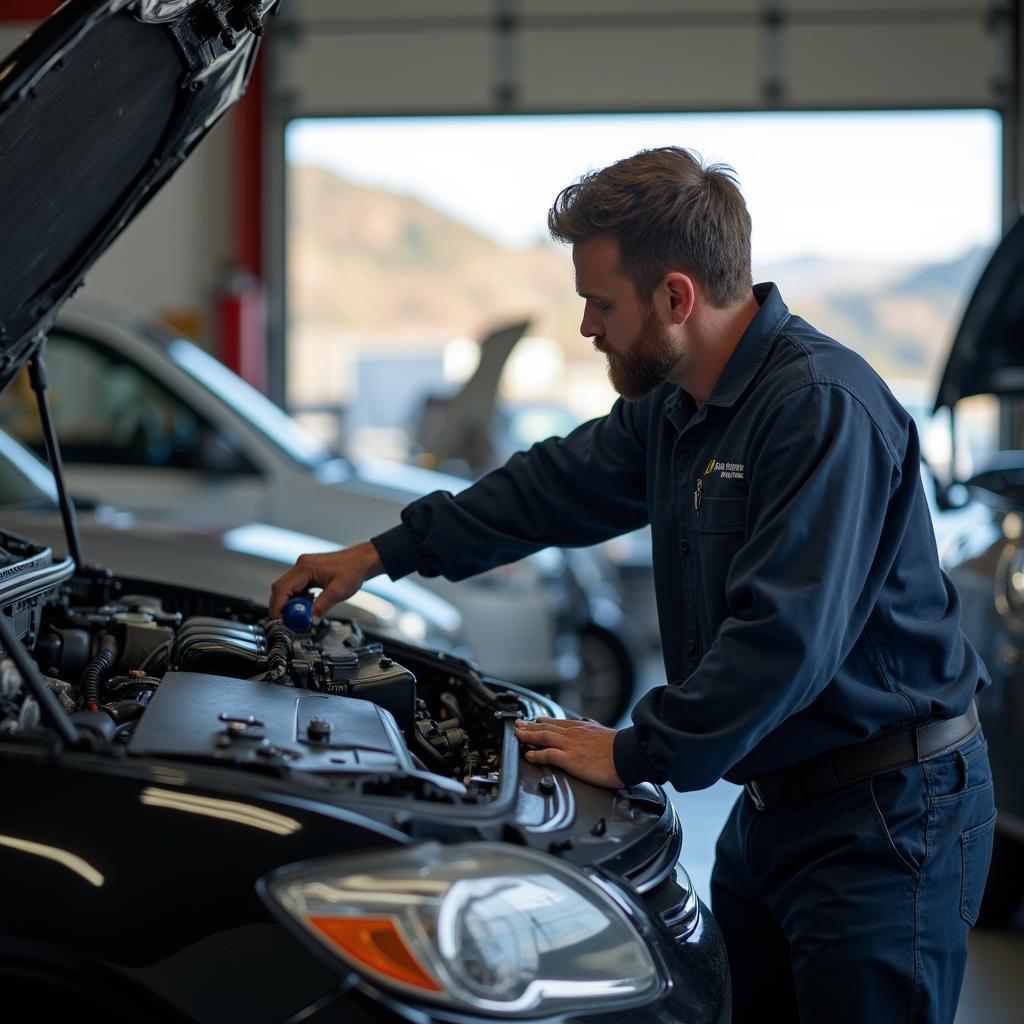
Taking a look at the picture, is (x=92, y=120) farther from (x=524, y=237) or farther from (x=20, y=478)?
(x=524, y=237)

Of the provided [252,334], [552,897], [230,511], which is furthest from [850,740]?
[252,334]

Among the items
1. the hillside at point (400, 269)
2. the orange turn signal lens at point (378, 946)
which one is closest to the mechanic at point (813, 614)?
the orange turn signal lens at point (378, 946)

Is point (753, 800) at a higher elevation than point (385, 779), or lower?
lower

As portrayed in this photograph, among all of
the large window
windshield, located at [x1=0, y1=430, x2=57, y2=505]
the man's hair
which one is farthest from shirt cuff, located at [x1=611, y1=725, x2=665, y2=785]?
the large window

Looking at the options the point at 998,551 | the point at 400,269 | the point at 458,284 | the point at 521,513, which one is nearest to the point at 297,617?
the point at 521,513

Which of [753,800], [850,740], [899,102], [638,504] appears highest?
[899,102]

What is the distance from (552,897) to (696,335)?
879mm

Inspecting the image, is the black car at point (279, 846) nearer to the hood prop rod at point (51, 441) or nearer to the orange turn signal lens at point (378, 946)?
the orange turn signal lens at point (378, 946)

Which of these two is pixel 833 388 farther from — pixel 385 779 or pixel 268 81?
pixel 268 81

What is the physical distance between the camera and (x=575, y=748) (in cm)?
185

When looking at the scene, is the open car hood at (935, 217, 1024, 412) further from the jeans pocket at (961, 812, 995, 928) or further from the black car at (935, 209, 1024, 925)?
the jeans pocket at (961, 812, 995, 928)

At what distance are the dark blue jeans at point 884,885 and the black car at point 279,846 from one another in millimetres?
186

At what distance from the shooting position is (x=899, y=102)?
31.8 feet

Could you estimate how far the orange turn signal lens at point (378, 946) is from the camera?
1.27 meters
